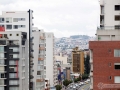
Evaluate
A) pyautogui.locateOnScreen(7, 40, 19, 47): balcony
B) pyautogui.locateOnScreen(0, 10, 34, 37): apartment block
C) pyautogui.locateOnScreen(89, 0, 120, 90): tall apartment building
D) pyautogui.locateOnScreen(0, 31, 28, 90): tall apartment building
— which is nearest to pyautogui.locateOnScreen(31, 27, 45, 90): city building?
pyautogui.locateOnScreen(0, 10, 34, 37): apartment block

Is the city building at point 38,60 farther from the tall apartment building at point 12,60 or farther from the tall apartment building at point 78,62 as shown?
the tall apartment building at point 78,62

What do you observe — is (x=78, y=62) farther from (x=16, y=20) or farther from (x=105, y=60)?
(x=105, y=60)

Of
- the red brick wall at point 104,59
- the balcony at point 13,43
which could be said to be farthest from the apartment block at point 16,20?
the red brick wall at point 104,59

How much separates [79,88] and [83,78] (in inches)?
1299

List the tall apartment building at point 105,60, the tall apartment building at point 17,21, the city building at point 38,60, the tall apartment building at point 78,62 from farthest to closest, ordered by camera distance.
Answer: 1. the tall apartment building at point 78,62
2. the city building at point 38,60
3. the tall apartment building at point 17,21
4. the tall apartment building at point 105,60

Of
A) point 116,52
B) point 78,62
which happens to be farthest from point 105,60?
point 78,62

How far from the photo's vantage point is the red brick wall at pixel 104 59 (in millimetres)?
34750

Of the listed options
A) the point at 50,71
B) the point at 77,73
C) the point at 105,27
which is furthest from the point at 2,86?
the point at 77,73

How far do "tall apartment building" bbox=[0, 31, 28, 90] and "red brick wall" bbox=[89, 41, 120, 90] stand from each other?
2584cm

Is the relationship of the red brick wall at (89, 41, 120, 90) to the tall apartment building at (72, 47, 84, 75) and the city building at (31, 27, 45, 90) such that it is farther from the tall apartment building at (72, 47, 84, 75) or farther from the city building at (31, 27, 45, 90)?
the tall apartment building at (72, 47, 84, 75)

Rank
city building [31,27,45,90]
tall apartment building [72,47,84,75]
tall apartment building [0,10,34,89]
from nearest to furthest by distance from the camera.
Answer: tall apartment building [0,10,34,89], city building [31,27,45,90], tall apartment building [72,47,84,75]

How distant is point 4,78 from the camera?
59.3 metres

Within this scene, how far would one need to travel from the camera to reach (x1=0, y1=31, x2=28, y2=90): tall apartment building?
2333 inches

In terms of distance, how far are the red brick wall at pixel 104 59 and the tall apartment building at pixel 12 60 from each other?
1017 inches
